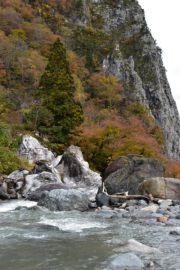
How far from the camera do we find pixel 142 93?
52938mm

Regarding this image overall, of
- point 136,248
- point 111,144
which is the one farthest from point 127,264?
point 111,144

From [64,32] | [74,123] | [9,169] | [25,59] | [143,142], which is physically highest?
[64,32]

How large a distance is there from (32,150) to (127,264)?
1489 cm

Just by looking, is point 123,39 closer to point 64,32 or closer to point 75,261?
point 64,32

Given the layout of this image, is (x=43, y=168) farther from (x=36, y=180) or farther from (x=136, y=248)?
(x=136, y=248)

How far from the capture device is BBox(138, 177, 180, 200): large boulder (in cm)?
908

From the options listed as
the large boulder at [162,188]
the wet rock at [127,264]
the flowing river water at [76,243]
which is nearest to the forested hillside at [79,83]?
the large boulder at [162,188]

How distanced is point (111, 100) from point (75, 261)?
140 feet

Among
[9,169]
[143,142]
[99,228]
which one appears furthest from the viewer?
[143,142]

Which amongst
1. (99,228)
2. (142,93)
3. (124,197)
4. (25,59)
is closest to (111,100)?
(142,93)

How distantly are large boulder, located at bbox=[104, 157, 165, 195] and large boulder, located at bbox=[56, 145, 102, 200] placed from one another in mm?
2648

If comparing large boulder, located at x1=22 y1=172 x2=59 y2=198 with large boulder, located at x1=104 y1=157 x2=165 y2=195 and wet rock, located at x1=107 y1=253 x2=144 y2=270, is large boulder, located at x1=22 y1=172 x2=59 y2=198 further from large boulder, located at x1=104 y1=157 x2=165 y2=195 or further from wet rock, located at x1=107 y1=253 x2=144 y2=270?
wet rock, located at x1=107 y1=253 x2=144 y2=270

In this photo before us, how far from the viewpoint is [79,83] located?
37938 millimetres

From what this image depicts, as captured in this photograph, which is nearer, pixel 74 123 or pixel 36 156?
pixel 36 156
